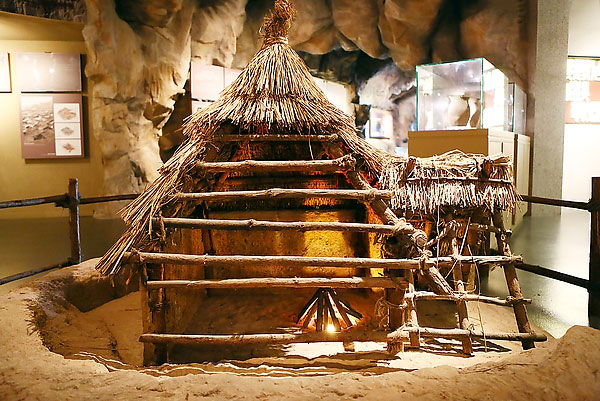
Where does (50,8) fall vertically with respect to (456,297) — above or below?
above

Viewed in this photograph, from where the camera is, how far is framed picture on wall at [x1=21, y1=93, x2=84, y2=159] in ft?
29.1

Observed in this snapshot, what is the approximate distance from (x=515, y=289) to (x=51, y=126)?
913 cm

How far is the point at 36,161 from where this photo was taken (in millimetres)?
9008

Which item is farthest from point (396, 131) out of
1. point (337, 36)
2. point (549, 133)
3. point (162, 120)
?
point (162, 120)

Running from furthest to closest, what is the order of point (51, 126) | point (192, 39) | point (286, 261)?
point (192, 39), point (51, 126), point (286, 261)

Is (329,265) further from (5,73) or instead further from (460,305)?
(5,73)

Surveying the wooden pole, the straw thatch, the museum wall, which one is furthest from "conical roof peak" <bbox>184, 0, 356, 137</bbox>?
the museum wall

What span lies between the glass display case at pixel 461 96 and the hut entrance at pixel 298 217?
237cm

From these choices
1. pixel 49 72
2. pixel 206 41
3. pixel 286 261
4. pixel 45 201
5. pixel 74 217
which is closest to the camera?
pixel 286 261

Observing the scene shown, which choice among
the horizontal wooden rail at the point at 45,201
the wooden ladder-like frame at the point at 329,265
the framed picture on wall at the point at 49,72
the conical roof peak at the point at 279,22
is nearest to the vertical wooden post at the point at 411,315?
the wooden ladder-like frame at the point at 329,265

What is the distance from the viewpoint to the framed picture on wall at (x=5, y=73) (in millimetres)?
8656

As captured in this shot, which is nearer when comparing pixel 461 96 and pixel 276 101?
pixel 276 101

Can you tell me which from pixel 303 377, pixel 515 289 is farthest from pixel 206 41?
pixel 303 377

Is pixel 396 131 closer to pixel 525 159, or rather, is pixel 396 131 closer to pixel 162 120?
pixel 525 159
